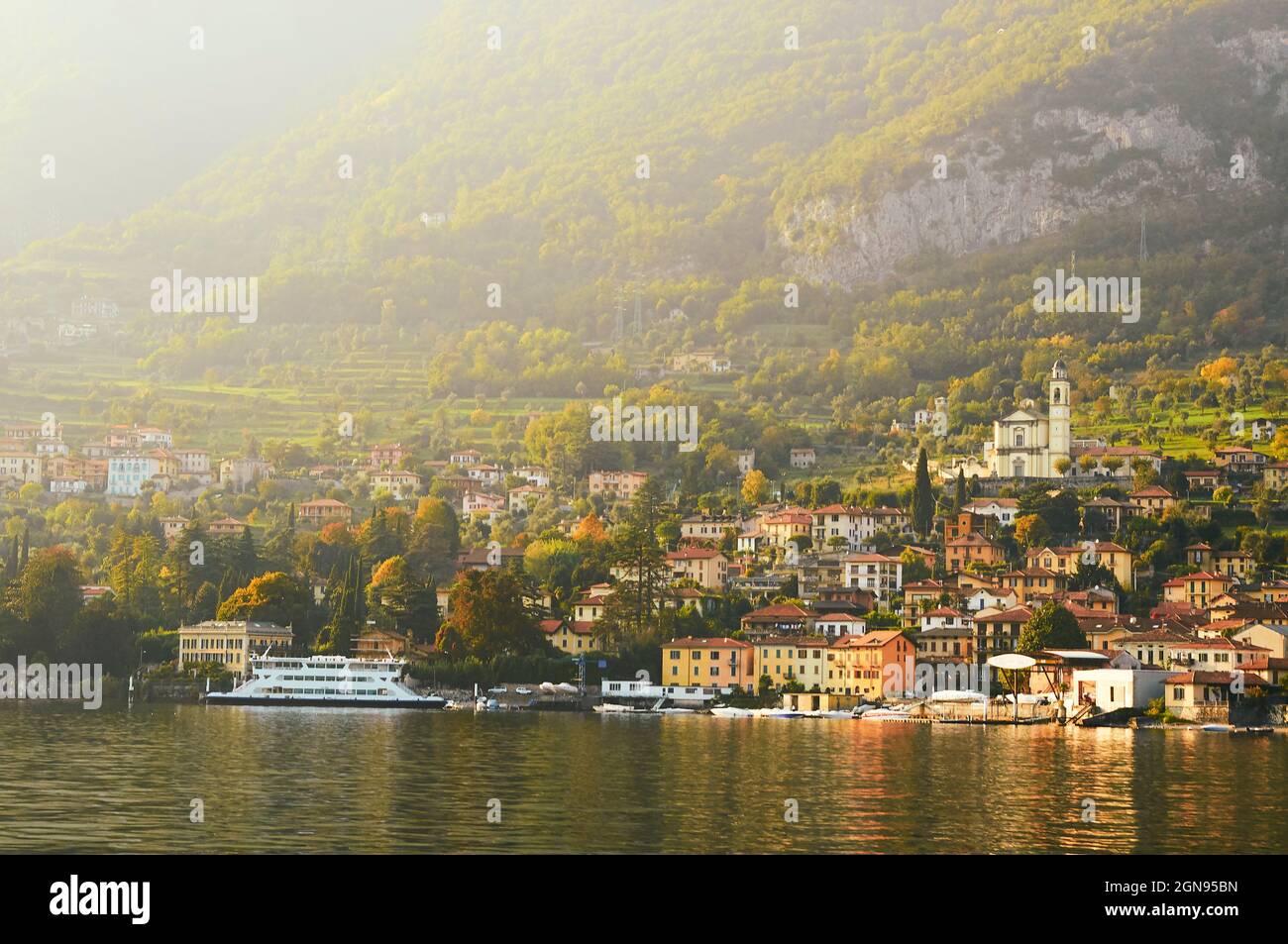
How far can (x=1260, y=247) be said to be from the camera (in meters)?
180

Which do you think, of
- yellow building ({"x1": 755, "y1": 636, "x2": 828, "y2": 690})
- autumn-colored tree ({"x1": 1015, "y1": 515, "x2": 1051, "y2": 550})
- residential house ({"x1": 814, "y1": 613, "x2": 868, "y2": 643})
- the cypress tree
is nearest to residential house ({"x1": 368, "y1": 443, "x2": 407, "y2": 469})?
the cypress tree

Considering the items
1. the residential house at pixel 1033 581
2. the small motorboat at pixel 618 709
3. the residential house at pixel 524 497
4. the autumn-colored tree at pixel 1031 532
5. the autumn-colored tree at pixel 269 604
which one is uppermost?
the residential house at pixel 524 497

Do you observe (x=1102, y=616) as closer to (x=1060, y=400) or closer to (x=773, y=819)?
(x=1060, y=400)

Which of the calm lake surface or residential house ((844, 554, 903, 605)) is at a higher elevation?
residential house ((844, 554, 903, 605))

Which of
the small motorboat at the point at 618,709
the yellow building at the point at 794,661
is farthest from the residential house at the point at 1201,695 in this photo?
the small motorboat at the point at 618,709

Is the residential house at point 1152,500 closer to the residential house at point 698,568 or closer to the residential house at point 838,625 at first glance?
the residential house at point 698,568

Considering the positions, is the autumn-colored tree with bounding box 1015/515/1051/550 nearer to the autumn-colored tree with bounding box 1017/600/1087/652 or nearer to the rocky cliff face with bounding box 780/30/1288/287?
the autumn-colored tree with bounding box 1017/600/1087/652

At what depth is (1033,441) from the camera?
124375mm

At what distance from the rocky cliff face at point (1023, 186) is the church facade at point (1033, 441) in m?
66.0

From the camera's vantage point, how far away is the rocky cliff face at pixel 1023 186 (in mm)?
189875

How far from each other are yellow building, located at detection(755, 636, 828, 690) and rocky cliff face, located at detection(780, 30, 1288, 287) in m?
106

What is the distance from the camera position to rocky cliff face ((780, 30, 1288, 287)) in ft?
623

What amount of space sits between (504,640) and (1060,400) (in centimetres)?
5099

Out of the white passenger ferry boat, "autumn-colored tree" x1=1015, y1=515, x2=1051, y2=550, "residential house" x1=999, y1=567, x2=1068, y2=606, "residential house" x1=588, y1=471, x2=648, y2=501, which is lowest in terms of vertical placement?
the white passenger ferry boat
